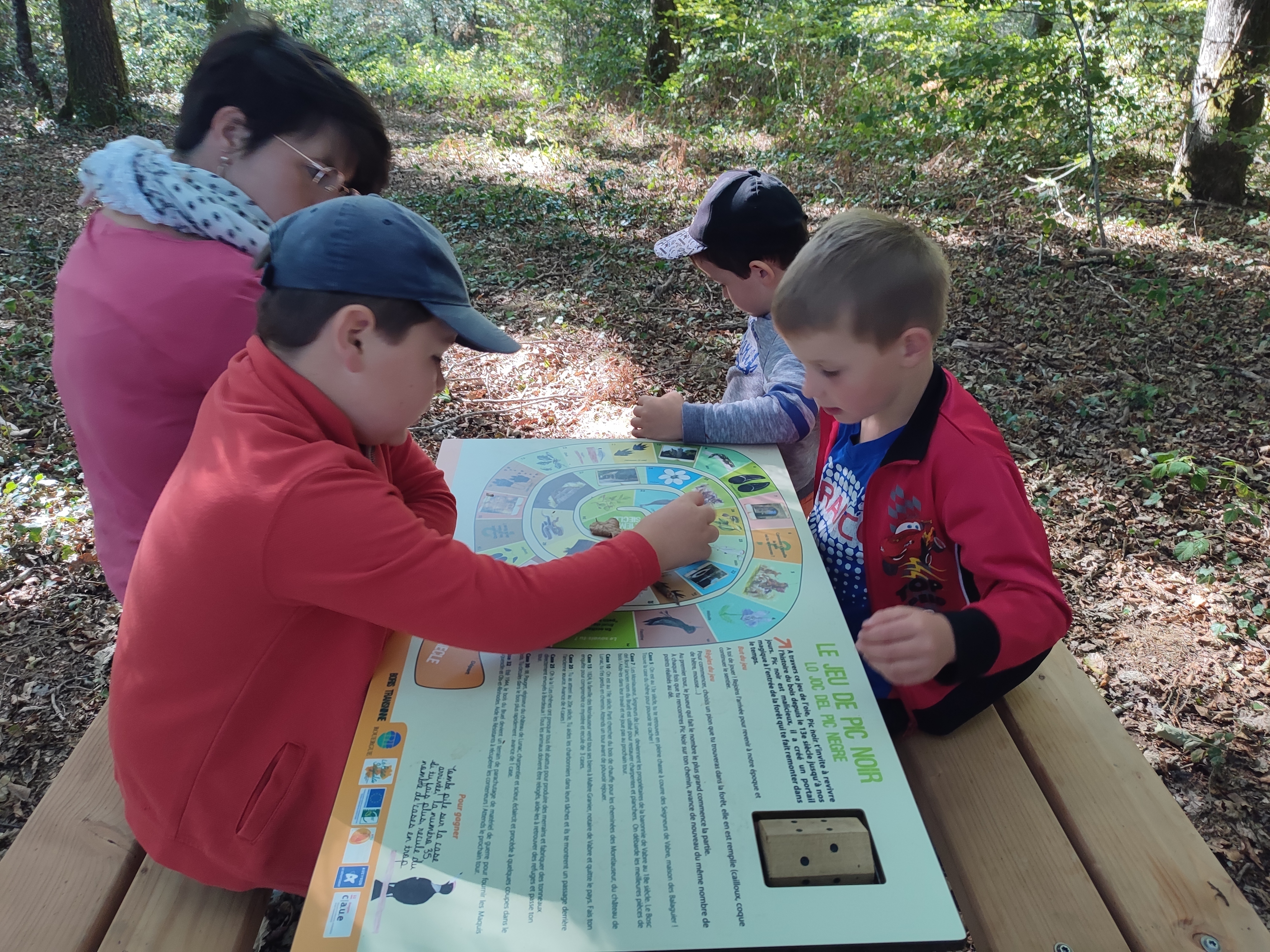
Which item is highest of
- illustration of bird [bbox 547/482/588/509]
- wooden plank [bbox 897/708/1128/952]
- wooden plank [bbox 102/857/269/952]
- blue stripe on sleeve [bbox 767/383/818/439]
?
blue stripe on sleeve [bbox 767/383/818/439]

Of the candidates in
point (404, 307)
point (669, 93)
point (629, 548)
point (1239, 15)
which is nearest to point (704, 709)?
point (629, 548)

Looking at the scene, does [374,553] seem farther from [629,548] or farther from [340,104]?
[340,104]

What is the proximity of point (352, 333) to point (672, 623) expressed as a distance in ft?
2.45

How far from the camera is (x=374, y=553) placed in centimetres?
118

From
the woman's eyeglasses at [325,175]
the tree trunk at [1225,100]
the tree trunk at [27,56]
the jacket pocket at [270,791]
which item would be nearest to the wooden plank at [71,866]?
the jacket pocket at [270,791]

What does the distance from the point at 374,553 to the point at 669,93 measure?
11.1 m

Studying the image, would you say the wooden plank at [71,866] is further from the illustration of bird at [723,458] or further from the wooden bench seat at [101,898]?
the illustration of bird at [723,458]

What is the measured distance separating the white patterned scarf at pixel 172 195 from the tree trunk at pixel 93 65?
1081 centimetres

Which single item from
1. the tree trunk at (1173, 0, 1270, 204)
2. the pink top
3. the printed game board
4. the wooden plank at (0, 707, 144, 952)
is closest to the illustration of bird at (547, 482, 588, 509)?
the printed game board

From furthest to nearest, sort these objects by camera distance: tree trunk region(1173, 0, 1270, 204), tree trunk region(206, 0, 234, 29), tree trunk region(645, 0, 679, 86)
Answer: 1. tree trunk region(206, 0, 234, 29)
2. tree trunk region(645, 0, 679, 86)
3. tree trunk region(1173, 0, 1270, 204)

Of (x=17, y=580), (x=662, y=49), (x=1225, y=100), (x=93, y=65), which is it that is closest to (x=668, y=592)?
(x=17, y=580)

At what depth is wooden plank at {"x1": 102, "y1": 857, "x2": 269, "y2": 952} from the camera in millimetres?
1269

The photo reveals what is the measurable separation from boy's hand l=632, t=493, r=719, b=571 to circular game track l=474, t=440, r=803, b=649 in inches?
2.1

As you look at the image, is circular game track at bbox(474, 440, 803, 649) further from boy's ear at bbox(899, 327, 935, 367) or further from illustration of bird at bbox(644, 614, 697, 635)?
boy's ear at bbox(899, 327, 935, 367)
